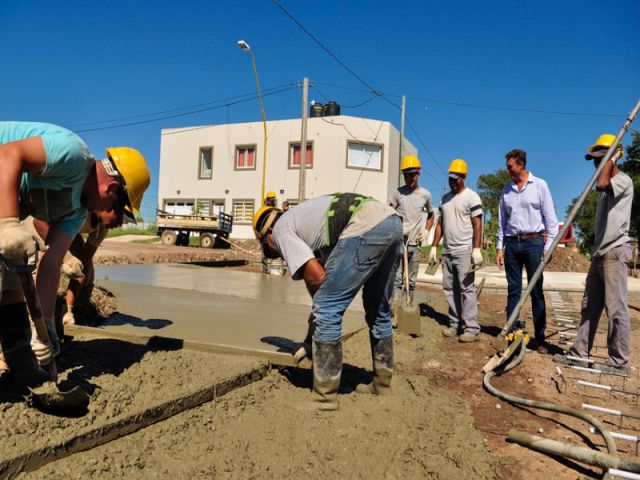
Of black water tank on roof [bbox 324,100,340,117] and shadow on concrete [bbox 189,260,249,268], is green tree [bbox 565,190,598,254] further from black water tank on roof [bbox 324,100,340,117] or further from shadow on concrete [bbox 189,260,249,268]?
shadow on concrete [bbox 189,260,249,268]

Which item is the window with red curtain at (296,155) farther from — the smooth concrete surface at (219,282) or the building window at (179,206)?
the smooth concrete surface at (219,282)

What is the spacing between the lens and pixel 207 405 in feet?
8.23

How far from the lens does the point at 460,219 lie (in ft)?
15.8

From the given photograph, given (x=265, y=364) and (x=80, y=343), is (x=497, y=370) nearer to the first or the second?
(x=265, y=364)

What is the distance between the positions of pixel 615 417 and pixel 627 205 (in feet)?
5.57

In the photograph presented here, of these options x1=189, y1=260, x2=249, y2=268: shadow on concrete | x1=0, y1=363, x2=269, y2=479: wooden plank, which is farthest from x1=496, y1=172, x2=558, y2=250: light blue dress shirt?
x1=189, y1=260, x2=249, y2=268: shadow on concrete

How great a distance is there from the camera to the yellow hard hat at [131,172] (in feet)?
8.59

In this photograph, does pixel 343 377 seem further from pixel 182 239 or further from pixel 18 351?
pixel 182 239

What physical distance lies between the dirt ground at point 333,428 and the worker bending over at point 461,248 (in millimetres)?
1196

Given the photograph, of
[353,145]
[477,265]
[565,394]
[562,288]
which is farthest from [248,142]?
[565,394]

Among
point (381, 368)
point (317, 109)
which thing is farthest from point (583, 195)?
point (317, 109)

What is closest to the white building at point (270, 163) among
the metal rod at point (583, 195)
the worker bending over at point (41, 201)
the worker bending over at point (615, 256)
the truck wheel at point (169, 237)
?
the truck wheel at point (169, 237)

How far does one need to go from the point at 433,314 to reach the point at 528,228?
2.03 metres

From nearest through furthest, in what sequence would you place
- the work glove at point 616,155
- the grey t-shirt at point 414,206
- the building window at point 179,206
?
the work glove at point 616,155
the grey t-shirt at point 414,206
the building window at point 179,206
